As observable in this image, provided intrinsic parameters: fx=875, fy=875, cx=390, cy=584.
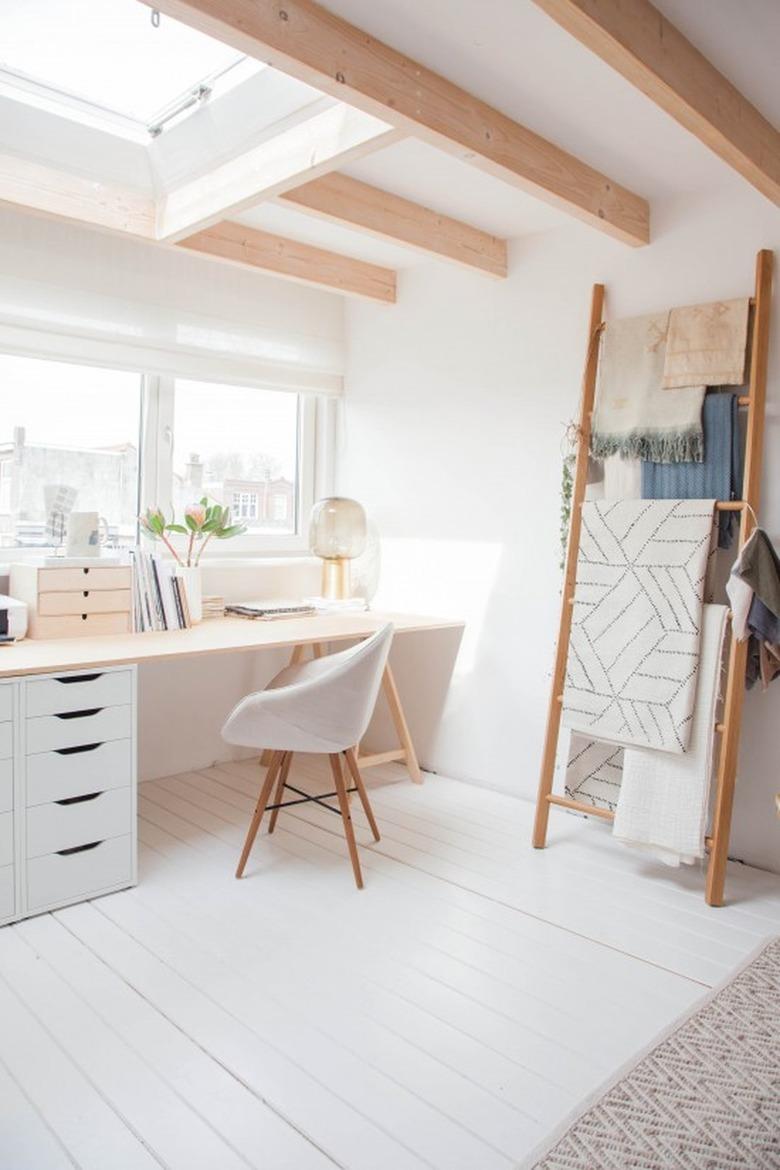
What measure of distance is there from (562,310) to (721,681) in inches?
58.0

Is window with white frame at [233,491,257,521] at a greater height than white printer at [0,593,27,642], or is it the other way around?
window with white frame at [233,491,257,521]

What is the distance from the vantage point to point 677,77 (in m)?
1.92

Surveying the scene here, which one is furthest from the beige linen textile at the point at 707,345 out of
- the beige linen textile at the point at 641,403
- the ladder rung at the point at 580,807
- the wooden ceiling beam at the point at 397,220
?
the ladder rung at the point at 580,807

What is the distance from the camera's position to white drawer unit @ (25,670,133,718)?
237cm

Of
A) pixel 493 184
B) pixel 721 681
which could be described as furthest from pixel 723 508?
pixel 493 184

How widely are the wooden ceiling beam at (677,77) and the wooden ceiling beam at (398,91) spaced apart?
0.48 meters

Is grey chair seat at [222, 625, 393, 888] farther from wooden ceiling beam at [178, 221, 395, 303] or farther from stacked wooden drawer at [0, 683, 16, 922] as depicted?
wooden ceiling beam at [178, 221, 395, 303]

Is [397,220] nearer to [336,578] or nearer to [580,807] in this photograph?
[336,578]

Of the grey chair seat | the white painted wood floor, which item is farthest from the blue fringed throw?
the white painted wood floor

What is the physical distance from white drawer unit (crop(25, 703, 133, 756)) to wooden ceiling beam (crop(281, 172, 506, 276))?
1645mm

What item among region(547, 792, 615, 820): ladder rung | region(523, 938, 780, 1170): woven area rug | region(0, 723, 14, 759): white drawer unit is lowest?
region(523, 938, 780, 1170): woven area rug

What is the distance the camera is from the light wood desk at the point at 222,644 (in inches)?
97.5

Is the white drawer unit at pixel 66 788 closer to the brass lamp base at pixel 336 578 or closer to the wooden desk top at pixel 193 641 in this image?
the wooden desk top at pixel 193 641

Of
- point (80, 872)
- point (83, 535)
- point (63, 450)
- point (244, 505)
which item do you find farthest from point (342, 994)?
point (244, 505)
